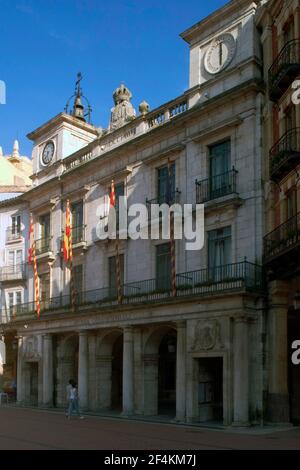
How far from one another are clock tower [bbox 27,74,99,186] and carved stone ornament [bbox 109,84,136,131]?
16.2 feet

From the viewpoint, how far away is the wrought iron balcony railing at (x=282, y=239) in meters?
20.9

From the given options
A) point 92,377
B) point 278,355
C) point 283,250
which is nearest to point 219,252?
point 278,355

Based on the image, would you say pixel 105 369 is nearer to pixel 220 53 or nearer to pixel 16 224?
pixel 16 224

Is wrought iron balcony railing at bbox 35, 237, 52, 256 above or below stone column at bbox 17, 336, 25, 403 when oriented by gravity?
above

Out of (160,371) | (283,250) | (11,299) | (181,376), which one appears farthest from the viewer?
(11,299)

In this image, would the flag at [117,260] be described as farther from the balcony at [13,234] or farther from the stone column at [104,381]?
the balcony at [13,234]

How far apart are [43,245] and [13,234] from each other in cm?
493

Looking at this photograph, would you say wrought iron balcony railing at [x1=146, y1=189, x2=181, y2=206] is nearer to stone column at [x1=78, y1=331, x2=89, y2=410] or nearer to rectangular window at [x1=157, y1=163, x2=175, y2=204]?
rectangular window at [x1=157, y1=163, x2=175, y2=204]

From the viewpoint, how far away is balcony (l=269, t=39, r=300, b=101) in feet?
72.0

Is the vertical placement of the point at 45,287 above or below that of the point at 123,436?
above

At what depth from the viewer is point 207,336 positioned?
25.2 metres

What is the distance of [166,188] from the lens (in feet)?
96.9

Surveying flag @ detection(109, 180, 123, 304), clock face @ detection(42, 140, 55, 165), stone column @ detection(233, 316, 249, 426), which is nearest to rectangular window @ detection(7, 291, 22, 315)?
clock face @ detection(42, 140, 55, 165)

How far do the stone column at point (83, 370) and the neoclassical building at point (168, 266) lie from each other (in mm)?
51
